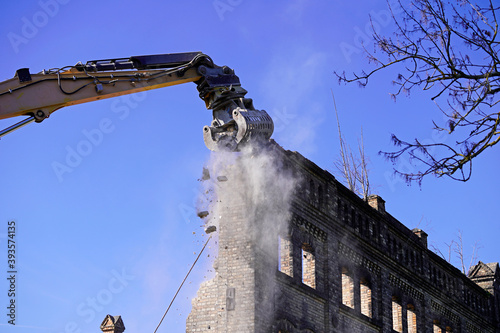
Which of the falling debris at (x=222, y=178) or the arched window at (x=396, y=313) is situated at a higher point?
the falling debris at (x=222, y=178)

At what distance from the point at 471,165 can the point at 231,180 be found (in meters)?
9.51

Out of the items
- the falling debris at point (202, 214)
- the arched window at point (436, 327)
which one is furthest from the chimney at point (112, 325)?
the arched window at point (436, 327)

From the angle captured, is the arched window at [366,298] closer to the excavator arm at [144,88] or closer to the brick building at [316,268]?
the brick building at [316,268]

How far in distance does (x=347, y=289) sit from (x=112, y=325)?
28.2 ft

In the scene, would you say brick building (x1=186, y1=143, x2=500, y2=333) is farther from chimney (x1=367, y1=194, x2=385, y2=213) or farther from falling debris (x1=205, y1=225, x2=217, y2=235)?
falling debris (x1=205, y1=225, x2=217, y2=235)

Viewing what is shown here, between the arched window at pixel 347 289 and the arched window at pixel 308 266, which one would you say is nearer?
the arched window at pixel 308 266

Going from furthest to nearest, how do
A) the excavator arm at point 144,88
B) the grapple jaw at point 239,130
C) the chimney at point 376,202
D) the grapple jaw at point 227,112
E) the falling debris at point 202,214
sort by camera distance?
the chimney at point 376,202
the falling debris at point 202,214
the grapple jaw at point 227,112
the grapple jaw at point 239,130
the excavator arm at point 144,88

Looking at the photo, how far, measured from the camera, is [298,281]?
738 inches

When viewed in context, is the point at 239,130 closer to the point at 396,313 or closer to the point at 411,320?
the point at 396,313

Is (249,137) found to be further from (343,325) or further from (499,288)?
(499,288)

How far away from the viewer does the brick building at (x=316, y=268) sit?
17469 millimetres

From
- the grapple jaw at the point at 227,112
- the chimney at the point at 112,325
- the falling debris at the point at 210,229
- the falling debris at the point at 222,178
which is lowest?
the chimney at the point at 112,325

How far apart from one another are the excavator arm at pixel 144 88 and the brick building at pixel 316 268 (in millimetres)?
2968

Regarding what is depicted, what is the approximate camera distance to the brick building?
17469 millimetres
